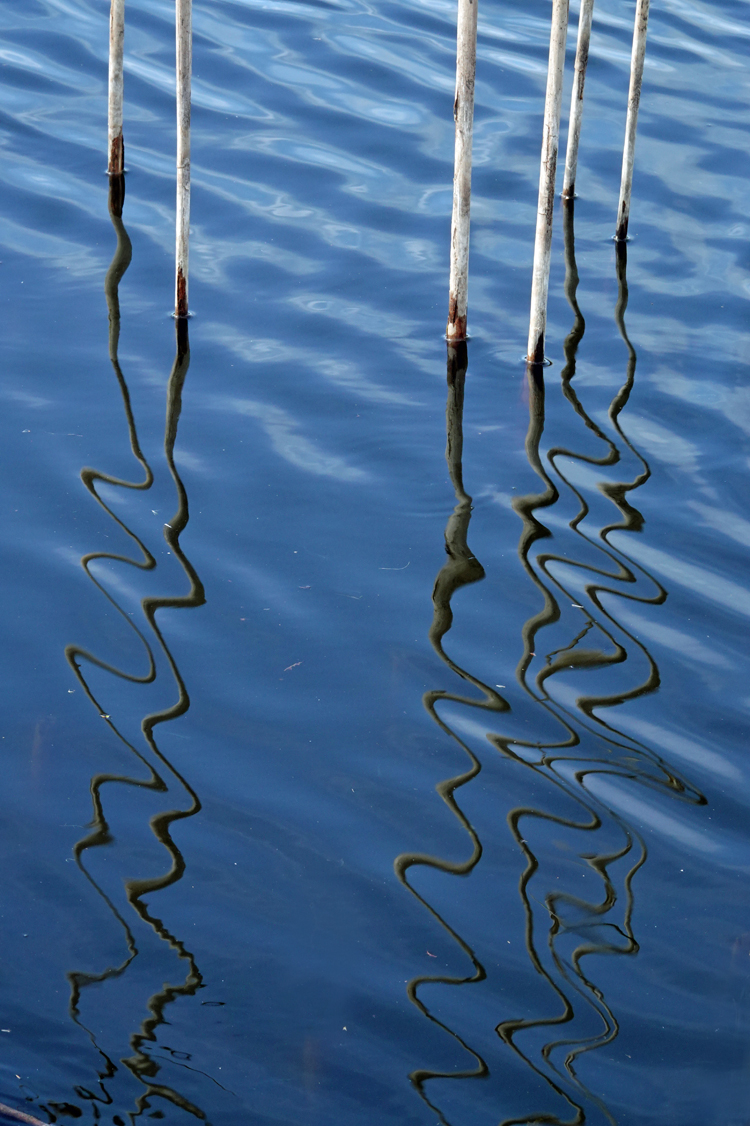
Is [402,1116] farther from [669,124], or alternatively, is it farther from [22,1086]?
[669,124]

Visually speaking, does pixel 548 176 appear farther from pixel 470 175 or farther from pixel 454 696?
pixel 454 696

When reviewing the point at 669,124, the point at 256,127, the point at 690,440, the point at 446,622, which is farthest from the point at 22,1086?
the point at 669,124

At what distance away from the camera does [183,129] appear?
10023mm

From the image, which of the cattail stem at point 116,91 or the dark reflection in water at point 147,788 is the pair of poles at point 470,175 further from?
the cattail stem at point 116,91

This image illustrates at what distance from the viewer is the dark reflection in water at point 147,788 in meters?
5.57

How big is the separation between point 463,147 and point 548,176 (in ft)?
2.26

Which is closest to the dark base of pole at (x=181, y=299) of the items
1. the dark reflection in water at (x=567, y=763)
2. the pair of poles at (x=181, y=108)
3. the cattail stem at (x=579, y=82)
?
the pair of poles at (x=181, y=108)

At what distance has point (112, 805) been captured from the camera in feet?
22.7

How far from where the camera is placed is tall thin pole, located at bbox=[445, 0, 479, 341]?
9414mm

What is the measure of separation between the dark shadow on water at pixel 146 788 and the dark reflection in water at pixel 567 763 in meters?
1.09

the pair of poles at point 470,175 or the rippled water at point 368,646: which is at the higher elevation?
the pair of poles at point 470,175

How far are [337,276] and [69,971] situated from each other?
24.8 ft

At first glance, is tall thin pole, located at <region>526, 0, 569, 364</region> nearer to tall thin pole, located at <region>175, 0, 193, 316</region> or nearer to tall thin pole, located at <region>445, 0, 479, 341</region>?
tall thin pole, located at <region>445, 0, 479, 341</region>

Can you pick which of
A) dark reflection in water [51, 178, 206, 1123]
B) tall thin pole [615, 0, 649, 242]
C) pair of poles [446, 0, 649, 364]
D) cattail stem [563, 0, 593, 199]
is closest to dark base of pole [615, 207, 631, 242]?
tall thin pole [615, 0, 649, 242]
